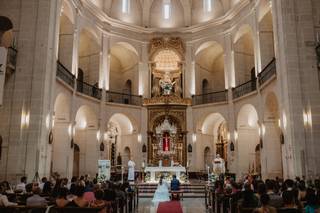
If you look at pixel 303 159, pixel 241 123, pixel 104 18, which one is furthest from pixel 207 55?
pixel 303 159

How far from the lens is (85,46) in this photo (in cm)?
2653

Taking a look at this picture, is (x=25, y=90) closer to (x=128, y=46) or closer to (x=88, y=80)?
(x=88, y=80)

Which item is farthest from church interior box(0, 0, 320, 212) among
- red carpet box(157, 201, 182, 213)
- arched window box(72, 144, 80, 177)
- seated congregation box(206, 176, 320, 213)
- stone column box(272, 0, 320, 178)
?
seated congregation box(206, 176, 320, 213)

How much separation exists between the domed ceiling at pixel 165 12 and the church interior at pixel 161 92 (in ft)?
0.29

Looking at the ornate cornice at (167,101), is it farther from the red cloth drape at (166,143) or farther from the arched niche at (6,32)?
the arched niche at (6,32)

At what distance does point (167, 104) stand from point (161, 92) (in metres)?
1.62

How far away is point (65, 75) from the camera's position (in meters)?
19.6

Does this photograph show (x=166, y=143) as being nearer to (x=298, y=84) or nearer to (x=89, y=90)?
(x=89, y=90)

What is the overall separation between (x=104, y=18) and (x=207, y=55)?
364 inches

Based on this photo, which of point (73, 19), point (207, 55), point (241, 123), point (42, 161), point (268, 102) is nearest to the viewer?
point (42, 161)

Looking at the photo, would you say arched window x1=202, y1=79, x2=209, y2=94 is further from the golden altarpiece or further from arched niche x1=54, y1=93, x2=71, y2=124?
arched niche x1=54, y1=93, x2=71, y2=124

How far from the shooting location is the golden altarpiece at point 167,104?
25.8m

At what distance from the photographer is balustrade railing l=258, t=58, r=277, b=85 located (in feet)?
58.5

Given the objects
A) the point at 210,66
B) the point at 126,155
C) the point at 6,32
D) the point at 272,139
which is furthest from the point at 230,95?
the point at 6,32
